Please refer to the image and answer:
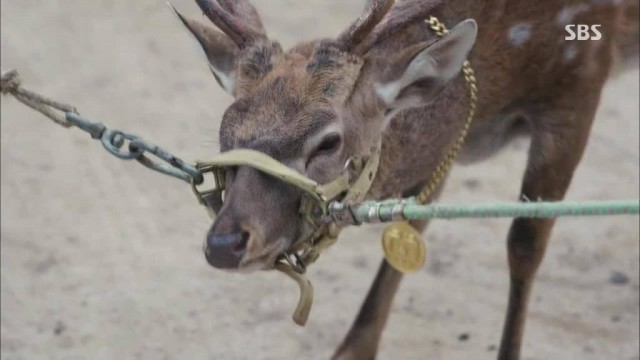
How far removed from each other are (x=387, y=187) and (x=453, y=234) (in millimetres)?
1622

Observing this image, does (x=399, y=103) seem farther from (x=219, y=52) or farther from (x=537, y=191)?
(x=537, y=191)

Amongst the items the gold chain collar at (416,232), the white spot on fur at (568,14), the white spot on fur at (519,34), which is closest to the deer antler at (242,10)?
the gold chain collar at (416,232)

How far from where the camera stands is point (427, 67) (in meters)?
2.93

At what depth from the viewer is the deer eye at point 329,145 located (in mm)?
2758

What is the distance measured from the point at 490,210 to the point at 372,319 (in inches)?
68.1

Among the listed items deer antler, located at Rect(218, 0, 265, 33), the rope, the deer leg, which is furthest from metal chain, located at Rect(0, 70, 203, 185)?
the deer leg

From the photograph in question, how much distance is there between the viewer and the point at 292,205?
268 centimetres

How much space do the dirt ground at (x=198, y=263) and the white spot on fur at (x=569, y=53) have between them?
0.66m

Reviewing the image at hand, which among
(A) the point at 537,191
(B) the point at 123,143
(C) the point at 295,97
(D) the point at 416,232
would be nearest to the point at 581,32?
(A) the point at 537,191

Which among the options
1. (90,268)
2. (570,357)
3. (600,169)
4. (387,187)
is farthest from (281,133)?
Result: (600,169)

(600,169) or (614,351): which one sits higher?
(614,351)

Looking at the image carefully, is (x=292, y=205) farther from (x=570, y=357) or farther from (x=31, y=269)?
(x=31, y=269)

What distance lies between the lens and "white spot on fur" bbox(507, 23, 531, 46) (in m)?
3.58

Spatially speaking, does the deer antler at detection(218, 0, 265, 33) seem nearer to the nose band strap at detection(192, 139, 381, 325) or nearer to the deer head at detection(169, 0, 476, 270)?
the deer head at detection(169, 0, 476, 270)
